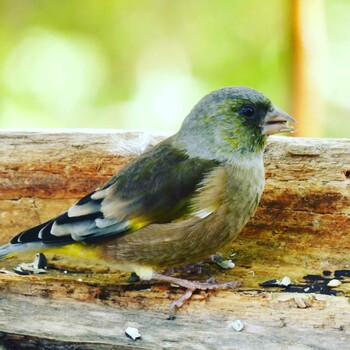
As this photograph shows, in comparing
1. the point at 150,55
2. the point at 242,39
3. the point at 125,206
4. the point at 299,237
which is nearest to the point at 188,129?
the point at 125,206

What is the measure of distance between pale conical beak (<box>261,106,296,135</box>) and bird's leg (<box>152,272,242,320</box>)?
0.80 m

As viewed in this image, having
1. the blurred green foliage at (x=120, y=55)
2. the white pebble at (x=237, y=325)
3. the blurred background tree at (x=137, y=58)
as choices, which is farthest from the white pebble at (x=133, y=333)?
the blurred green foliage at (x=120, y=55)

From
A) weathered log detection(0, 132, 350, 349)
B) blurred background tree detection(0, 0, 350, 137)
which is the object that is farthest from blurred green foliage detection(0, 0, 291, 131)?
weathered log detection(0, 132, 350, 349)

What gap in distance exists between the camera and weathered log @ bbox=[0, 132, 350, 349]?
3.57 meters

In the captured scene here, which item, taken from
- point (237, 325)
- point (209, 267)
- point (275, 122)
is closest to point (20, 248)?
point (209, 267)

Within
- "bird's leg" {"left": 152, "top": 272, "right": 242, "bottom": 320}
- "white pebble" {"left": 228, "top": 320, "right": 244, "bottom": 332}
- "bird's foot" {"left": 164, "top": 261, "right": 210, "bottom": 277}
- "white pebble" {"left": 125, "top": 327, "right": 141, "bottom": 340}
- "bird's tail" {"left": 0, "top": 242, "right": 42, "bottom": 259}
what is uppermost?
"bird's tail" {"left": 0, "top": 242, "right": 42, "bottom": 259}

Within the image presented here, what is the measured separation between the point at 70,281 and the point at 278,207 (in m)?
1.21

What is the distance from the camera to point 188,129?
164 inches

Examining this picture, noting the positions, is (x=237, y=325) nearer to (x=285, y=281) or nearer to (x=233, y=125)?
(x=285, y=281)

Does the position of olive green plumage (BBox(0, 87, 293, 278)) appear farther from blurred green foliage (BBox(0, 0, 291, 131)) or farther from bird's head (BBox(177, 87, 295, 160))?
blurred green foliage (BBox(0, 0, 291, 131))

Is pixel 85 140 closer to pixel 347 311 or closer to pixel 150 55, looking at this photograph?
pixel 347 311

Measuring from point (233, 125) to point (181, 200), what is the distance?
509 millimetres

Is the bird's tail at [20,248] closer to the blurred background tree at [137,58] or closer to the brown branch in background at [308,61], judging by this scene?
the brown branch in background at [308,61]

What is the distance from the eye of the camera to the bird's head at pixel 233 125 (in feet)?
13.4
